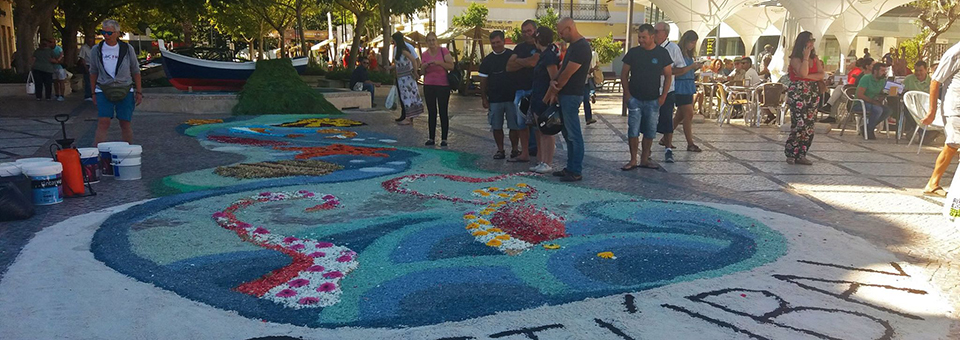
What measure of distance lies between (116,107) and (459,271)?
5574 millimetres

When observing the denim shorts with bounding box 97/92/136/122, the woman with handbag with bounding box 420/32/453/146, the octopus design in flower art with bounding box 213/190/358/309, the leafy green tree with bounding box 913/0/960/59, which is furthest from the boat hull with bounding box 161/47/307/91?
the leafy green tree with bounding box 913/0/960/59

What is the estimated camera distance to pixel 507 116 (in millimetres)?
8086

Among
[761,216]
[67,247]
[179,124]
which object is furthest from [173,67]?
[761,216]

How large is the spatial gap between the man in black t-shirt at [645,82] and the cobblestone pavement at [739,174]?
0.49 metres

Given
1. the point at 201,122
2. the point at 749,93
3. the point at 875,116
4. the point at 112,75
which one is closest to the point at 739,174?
the point at 875,116

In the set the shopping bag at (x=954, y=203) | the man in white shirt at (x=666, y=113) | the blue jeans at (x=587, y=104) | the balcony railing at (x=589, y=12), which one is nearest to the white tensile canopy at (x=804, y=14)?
the blue jeans at (x=587, y=104)

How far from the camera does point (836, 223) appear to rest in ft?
18.1

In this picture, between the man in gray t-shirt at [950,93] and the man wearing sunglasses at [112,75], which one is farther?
the man wearing sunglasses at [112,75]

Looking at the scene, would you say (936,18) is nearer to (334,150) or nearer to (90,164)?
(334,150)

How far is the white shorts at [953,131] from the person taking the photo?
6.13 m

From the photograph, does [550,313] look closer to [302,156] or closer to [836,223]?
[836,223]

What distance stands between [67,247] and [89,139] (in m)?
6.11

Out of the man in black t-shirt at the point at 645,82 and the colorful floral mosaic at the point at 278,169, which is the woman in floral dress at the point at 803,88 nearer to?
the man in black t-shirt at the point at 645,82

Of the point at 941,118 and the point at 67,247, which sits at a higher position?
the point at 941,118
